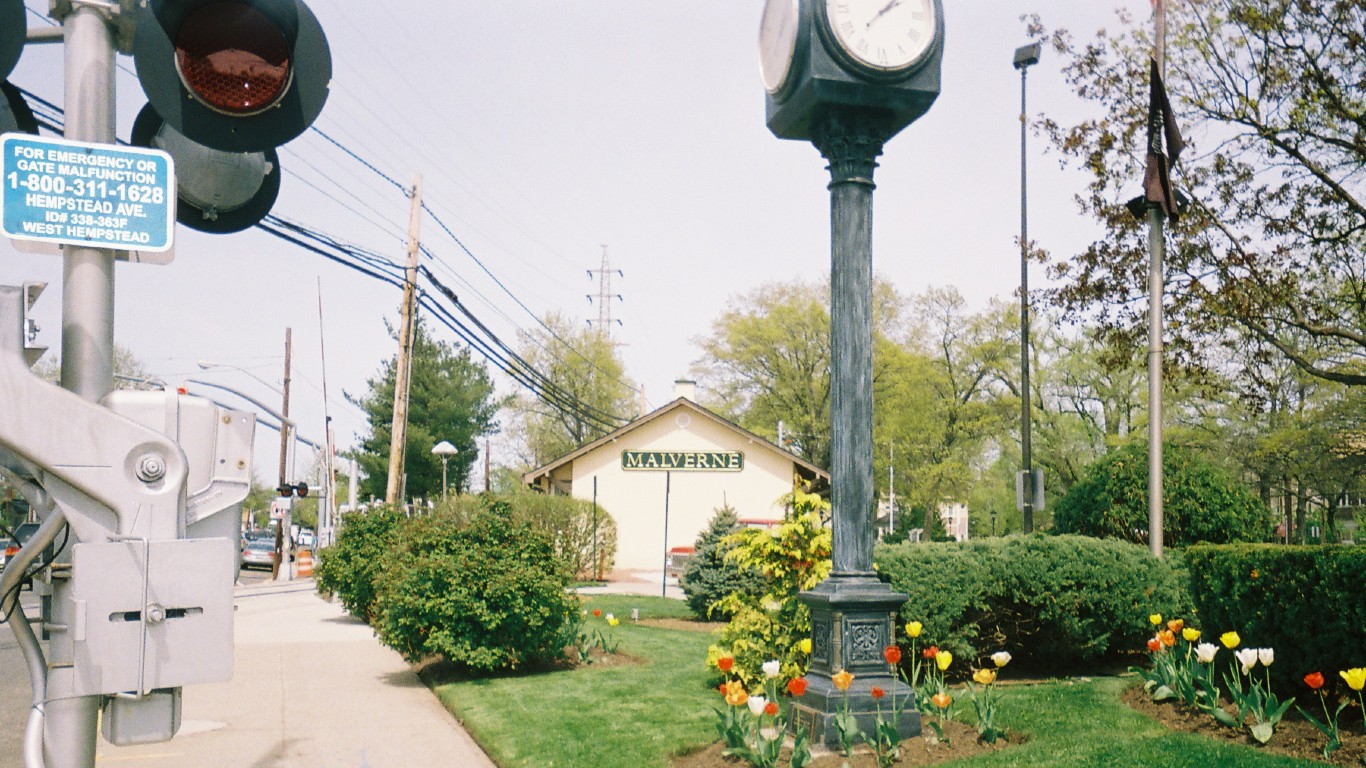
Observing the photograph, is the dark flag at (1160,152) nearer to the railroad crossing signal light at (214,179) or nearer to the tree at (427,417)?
the railroad crossing signal light at (214,179)

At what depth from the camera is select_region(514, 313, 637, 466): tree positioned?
63.6m

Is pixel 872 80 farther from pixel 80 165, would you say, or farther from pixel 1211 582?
pixel 80 165

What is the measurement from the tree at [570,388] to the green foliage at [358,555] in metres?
42.7

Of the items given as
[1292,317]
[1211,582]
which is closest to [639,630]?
[1211,582]

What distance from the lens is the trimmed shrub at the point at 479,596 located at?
11.0m

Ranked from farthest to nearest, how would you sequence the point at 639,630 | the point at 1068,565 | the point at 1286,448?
the point at 1286,448
the point at 639,630
the point at 1068,565

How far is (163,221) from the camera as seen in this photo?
9.23 ft

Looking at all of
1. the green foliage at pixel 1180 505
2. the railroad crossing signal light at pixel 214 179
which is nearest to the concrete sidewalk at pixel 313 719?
the railroad crossing signal light at pixel 214 179

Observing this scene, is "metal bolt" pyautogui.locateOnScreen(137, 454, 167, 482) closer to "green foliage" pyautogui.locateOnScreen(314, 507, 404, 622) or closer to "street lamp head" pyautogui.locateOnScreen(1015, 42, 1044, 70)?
"green foliage" pyautogui.locateOnScreen(314, 507, 404, 622)

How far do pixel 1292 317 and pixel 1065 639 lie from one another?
33.8 feet

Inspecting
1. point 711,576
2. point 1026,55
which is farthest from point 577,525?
point 1026,55

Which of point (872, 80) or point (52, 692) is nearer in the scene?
point (52, 692)

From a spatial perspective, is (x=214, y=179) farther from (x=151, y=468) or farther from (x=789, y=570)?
(x=789, y=570)

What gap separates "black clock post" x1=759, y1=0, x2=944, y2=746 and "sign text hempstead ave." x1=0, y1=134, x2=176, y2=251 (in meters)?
5.17
